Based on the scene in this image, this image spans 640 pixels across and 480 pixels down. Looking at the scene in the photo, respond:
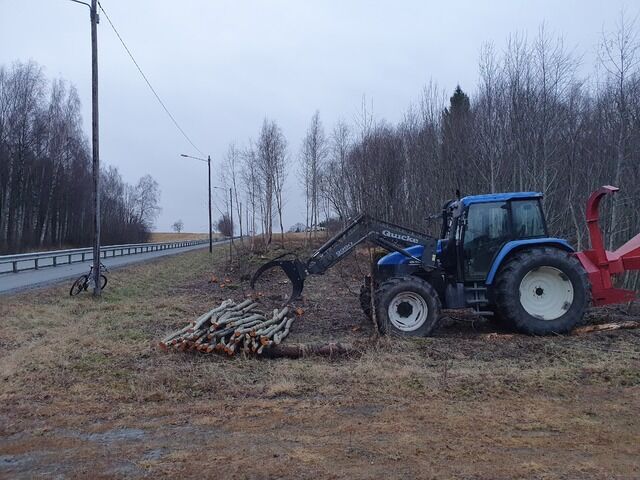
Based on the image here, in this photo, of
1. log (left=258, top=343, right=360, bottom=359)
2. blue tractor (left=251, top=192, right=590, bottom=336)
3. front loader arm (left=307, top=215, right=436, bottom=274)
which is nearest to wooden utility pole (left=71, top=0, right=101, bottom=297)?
blue tractor (left=251, top=192, right=590, bottom=336)

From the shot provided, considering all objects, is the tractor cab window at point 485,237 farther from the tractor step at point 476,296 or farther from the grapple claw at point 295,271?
the grapple claw at point 295,271

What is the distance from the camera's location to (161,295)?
1586 cm

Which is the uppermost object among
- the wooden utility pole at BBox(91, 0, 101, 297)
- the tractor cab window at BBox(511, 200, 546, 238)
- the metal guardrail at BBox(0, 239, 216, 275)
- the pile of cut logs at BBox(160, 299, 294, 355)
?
the wooden utility pole at BBox(91, 0, 101, 297)

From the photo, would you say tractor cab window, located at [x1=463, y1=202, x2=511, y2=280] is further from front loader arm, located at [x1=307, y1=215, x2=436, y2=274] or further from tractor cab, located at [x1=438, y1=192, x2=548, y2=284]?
front loader arm, located at [x1=307, y1=215, x2=436, y2=274]

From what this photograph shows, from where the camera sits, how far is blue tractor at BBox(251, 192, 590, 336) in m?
8.56

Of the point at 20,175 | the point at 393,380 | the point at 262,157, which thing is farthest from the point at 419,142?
the point at 20,175

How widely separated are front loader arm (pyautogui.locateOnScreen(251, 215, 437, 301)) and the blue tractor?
0.06 ft

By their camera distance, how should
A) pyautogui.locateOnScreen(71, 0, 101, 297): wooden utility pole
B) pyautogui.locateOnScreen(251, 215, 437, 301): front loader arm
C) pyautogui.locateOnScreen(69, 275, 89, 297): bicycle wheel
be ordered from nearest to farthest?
pyautogui.locateOnScreen(251, 215, 437, 301): front loader arm
pyautogui.locateOnScreen(71, 0, 101, 297): wooden utility pole
pyautogui.locateOnScreen(69, 275, 89, 297): bicycle wheel

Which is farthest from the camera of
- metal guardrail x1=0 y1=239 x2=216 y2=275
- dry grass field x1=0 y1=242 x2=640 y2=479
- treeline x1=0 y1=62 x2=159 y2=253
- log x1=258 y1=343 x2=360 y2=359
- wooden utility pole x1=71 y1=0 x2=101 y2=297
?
treeline x1=0 y1=62 x2=159 y2=253

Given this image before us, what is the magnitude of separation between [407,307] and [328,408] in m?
3.64

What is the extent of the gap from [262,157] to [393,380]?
38676 millimetres

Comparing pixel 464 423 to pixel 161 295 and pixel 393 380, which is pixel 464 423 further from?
pixel 161 295

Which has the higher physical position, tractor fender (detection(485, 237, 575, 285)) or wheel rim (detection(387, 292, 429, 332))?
tractor fender (detection(485, 237, 575, 285))

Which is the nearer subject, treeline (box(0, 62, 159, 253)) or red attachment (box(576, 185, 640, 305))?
red attachment (box(576, 185, 640, 305))
